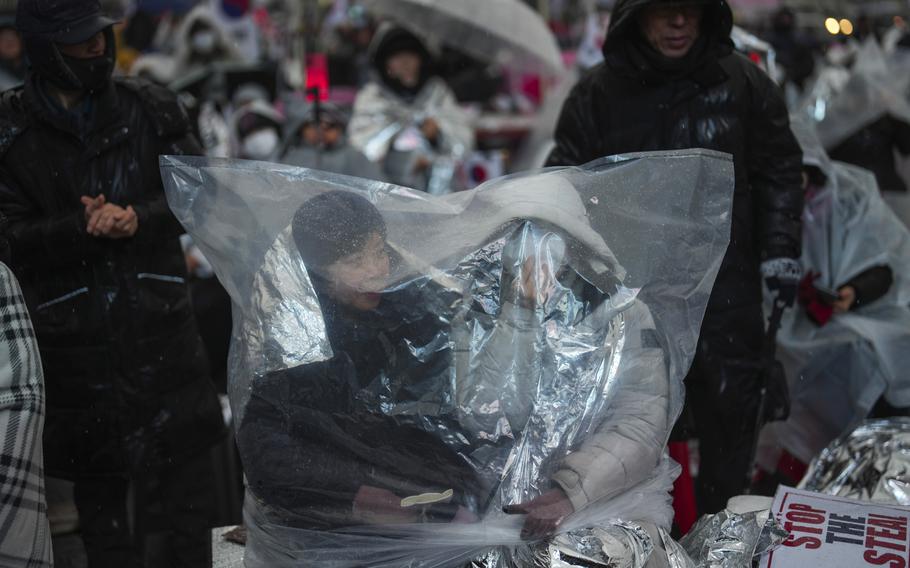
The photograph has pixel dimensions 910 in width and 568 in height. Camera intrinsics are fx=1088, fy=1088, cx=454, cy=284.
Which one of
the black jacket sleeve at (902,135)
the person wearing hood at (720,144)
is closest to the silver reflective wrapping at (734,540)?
the person wearing hood at (720,144)

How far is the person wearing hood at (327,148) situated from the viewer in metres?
6.19

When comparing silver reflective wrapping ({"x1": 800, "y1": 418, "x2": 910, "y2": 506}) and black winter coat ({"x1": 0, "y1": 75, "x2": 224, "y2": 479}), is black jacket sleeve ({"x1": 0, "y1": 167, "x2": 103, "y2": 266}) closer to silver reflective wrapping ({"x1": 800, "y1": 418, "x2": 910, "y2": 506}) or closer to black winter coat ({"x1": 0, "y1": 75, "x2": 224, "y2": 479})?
black winter coat ({"x1": 0, "y1": 75, "x2": 224, "y2": 479})

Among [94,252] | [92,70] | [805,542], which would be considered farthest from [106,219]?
[805,542]

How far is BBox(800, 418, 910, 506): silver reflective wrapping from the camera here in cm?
272

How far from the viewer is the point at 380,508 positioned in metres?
2.14

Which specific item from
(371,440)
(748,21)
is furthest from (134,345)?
(748,21)

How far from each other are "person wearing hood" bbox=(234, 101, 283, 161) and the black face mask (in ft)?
12.8

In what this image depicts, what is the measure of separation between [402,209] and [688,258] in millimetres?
621

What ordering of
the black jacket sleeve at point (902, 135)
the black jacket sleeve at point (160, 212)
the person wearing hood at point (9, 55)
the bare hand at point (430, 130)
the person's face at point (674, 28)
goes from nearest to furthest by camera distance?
the black jacket sleeve at point (160, 212), the person's face at point (674, 28), the black jacket sleeve at point (902, 135), the person wearing hood at point (9, 55), the bare hand at point (430, 130)

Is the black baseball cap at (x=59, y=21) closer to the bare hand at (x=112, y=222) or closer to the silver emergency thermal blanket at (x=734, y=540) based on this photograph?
the bare hand at (x=112, y=222)

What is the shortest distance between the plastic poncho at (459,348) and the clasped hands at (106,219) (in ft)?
2.20

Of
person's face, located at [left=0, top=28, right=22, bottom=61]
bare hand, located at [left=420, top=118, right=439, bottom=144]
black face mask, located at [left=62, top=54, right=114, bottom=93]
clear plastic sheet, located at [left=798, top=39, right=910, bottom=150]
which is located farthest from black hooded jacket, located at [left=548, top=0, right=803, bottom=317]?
person's face, located at [left=0, top=28, right=22, bottom=61]

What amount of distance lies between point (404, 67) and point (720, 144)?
15.2ft

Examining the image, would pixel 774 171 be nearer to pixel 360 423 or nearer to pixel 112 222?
A: pixel 360 423
